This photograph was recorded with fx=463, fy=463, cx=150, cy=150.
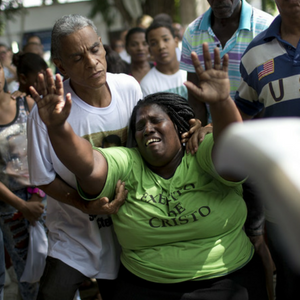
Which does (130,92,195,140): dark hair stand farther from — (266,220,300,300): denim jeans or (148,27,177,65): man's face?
(148,27,177,65): man's face

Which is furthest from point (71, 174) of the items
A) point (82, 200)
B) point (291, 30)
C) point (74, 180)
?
point (291, 30)

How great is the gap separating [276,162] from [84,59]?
6.60 feet

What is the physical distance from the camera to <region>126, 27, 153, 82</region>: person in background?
227 inches

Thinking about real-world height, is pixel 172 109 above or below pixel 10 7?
below

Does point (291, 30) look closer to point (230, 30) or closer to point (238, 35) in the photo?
point (238, 35)

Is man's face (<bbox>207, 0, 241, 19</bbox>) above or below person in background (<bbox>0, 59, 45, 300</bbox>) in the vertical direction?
above

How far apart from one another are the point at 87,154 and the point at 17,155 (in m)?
1.49

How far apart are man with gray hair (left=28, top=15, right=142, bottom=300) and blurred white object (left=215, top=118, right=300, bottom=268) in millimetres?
1631

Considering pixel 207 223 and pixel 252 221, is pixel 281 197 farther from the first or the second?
pixel 252 221

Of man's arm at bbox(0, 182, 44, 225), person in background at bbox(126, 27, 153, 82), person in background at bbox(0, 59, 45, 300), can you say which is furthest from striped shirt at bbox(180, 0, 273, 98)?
person in background at bbox(126, 27, 153, 82)

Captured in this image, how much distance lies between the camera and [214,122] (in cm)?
229

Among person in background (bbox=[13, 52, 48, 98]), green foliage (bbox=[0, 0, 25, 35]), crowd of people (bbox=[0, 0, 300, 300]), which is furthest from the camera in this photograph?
green foliage (bbox=[0, 0, 25, 35])

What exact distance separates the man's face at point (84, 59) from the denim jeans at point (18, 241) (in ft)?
4.68

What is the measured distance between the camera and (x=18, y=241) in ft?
12.1
